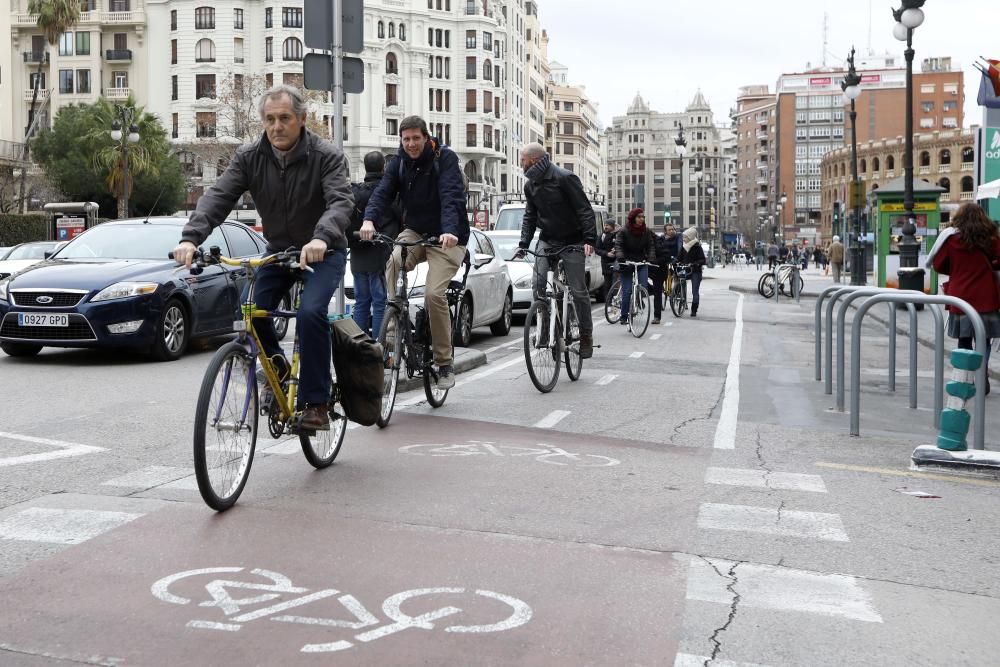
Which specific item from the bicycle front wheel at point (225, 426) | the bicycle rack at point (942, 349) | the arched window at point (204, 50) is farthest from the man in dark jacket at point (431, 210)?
the arched window at point (204, 50)

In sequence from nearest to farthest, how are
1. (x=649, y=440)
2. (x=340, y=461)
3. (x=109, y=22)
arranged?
(x=340, y=461) → (x=649, y=440) → (x=109, y=22)

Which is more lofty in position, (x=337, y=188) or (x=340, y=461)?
(x=337, y=188)

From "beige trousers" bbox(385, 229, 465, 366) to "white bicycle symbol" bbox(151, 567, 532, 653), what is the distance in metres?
4.26

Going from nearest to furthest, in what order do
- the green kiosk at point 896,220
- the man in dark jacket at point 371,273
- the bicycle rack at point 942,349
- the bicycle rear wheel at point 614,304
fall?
the bicycle rack at point 942,349
the man in dark jacket at point 371,273
the bicycle rear wheel at point 614,304
the green kiosk at point 896,220

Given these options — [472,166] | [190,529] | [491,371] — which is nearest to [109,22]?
[472,166]

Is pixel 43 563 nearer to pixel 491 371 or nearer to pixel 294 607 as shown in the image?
pixel 294 607

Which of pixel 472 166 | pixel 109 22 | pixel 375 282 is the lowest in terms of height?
Answer: pixel 375 282

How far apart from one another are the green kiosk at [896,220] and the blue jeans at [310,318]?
86.8ft

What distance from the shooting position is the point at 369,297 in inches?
404

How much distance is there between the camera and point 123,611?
4102 millimetres

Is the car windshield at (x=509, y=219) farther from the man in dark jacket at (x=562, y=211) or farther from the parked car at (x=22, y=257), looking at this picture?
the man in dark jacket at (x=562, y=211)

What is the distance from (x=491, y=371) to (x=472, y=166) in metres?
88.1

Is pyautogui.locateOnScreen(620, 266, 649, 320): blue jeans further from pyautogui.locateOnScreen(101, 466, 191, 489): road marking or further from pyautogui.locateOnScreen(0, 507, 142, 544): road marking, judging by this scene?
pyautogui.locateOnScreen(0, 507, 142, 544): road marking

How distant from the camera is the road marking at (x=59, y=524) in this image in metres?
5.06
